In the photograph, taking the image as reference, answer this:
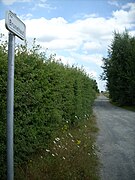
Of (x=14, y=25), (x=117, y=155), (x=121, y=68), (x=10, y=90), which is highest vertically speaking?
(x=121, y=68)

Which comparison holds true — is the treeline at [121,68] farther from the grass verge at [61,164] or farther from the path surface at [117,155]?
the grass verge at [61,164]

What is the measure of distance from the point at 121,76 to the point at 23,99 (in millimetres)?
25644

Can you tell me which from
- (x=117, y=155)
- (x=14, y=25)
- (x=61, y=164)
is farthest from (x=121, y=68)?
(x=14, y=25)

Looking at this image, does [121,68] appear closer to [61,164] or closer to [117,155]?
[117,155]

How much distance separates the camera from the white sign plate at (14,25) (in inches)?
143

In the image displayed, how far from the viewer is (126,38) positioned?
32156mm

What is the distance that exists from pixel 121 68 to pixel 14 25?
27.6 metres

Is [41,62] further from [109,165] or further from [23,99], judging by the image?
[109,165]

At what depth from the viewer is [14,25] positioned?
12.4 ft

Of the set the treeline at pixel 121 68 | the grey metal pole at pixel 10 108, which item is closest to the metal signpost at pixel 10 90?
the grey metal pole at pixel 10 108

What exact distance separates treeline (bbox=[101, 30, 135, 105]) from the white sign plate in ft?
83.8

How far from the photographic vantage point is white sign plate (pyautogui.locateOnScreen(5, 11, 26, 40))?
11.9 ft

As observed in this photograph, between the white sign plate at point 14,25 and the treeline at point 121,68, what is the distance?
2555cm

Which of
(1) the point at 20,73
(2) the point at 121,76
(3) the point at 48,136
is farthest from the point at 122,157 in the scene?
(2) the point at 121,76
